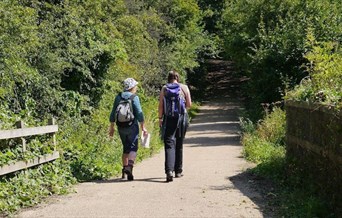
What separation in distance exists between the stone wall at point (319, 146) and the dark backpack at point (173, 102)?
1.89 meters

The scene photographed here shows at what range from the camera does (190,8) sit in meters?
39.2

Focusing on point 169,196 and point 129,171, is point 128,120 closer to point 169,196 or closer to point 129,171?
point 129,171

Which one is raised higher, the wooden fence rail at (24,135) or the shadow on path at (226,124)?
the wooden fence rail at (24,135)

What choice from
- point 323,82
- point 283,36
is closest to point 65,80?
point 283,36

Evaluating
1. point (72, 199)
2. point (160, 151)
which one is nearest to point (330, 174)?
point (72, 199)

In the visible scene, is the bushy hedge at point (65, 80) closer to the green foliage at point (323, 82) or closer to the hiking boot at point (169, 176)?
the hiking boot at point (169, 176)

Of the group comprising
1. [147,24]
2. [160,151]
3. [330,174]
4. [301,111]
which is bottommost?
[160,151]

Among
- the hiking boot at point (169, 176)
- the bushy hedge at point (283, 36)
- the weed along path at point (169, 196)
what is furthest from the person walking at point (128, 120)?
the bushy hedge at point (283, 36)

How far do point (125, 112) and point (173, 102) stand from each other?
2.74 feet

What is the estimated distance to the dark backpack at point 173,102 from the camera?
9.28 meters

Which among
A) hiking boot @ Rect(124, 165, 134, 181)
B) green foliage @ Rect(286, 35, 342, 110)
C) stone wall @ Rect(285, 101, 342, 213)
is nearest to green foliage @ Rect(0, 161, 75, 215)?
hiking boot @ Rect(124, 165, 134, 181)

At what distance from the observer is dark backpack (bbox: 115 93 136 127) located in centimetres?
923

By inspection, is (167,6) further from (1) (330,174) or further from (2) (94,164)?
(1) (330,174)

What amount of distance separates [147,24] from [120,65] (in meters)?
10.8
